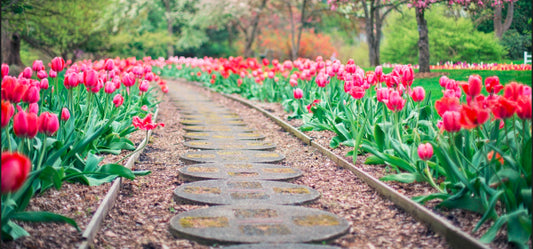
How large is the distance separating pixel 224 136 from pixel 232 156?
1668 millimetres

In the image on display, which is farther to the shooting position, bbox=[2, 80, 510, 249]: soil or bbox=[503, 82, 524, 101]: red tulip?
bbox=[2, 80, 510, 249]: soil

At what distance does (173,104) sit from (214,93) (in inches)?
142

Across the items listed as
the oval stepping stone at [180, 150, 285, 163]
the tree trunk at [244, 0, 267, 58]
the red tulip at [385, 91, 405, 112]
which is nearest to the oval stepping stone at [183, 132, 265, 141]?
the oval stepping stone at [180, 150, 285, 163]

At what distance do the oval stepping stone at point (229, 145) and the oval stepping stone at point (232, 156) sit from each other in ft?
1.07

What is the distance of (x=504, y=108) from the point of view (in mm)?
3074

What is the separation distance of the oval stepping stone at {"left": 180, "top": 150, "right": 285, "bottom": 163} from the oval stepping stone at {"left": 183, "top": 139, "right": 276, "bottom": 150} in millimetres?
326

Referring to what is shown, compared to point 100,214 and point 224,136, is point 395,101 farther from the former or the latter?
point 224,136

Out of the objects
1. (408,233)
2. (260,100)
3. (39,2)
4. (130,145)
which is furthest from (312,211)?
(39,2)

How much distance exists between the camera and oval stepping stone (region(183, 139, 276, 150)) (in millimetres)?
6923

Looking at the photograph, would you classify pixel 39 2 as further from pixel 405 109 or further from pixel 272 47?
pixel 272 47

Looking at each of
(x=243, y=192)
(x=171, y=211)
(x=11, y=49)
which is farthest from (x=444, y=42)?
(x=171, y=211)

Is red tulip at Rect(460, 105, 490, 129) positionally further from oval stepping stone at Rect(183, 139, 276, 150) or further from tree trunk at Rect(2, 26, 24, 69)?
tree trunk at Rect(2, 26, 24, 69)

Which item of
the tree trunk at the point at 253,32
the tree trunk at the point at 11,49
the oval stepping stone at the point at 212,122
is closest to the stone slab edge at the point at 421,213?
the oval stepping stone at the point at 212,122

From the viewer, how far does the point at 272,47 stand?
37.8 meters
